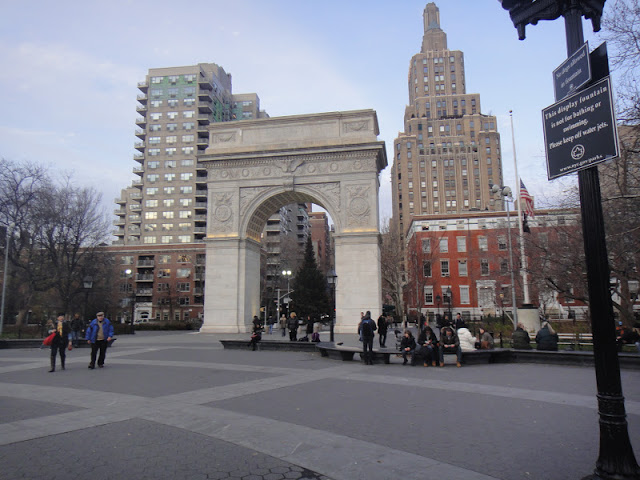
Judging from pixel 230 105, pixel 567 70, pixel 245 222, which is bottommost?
pixel 567 70

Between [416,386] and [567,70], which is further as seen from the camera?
[416,386]

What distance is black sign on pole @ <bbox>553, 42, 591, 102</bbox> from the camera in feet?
14.6

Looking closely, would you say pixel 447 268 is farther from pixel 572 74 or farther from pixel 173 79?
pixel 173 79

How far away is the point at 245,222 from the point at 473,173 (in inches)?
3225

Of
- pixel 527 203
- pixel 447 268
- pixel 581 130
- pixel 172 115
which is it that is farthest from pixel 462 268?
pixel 172 115

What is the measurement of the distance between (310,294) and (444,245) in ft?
Result: 67.8

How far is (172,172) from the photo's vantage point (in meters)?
80.8

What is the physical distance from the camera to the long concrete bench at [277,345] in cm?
1897

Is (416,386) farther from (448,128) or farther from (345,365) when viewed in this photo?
(448,128)

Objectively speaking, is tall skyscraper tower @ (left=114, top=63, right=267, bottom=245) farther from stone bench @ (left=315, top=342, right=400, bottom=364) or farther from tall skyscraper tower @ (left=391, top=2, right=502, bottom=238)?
stone bench @ (left=315, top=342, right=400, bottom=364)

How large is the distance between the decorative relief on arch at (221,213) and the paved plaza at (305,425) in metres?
25.3

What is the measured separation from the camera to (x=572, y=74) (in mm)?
4691

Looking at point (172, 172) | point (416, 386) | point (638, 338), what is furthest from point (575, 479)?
point (172, 172)

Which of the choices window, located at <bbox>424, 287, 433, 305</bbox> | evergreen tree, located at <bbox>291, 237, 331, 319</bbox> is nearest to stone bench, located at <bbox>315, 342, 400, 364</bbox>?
evergreen tree, located at <bbox>291, 237, 331, 319</bbox>
